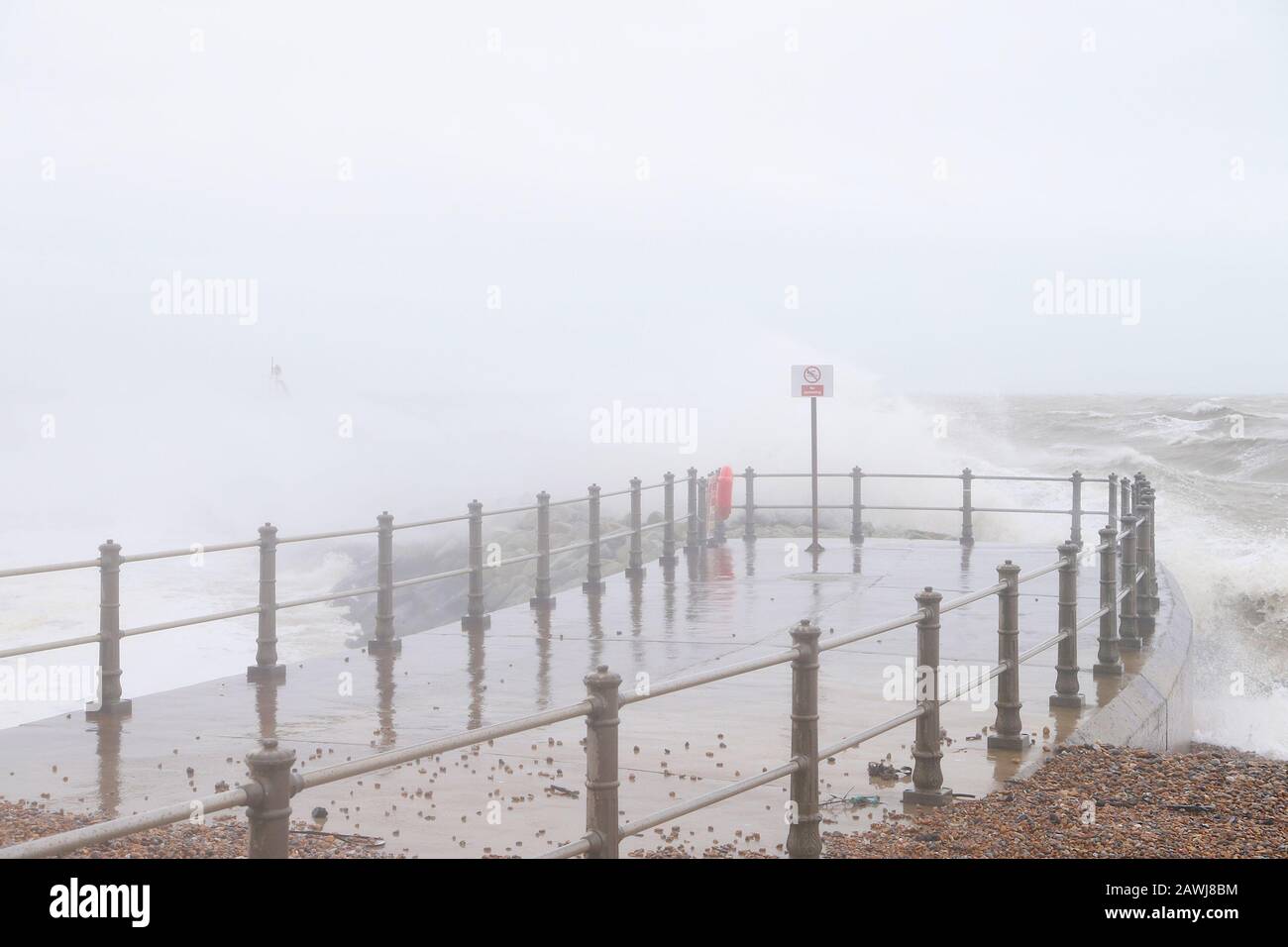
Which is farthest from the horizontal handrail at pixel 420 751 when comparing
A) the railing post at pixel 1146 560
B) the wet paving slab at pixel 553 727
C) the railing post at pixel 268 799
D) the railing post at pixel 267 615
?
the railing post at pixel 1146 560

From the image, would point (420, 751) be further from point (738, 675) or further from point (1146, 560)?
point (1146, 560)

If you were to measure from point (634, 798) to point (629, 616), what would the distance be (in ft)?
23.8

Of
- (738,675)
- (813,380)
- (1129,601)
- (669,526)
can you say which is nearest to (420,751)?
(738,675)

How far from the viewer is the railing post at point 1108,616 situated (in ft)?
34.3

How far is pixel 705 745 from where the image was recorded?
8633 millimetres

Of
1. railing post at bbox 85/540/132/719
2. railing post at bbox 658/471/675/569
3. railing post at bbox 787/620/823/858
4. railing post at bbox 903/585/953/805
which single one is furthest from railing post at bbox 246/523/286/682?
railing post at bbox 658/471/675/569

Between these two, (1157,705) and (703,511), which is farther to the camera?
(703,511)

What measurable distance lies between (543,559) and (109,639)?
587 centimetres

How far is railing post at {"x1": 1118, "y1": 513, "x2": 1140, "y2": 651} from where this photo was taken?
11641 millimetres

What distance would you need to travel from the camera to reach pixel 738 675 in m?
8.62

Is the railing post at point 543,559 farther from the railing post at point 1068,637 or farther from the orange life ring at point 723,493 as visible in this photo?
the orange life ring at point 723,493

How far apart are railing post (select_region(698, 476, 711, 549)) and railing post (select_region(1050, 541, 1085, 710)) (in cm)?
1144

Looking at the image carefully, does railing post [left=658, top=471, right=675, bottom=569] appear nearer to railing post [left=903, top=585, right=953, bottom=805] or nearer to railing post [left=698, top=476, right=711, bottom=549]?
railing post [left=698, top=476, right=711, bottom=549]
